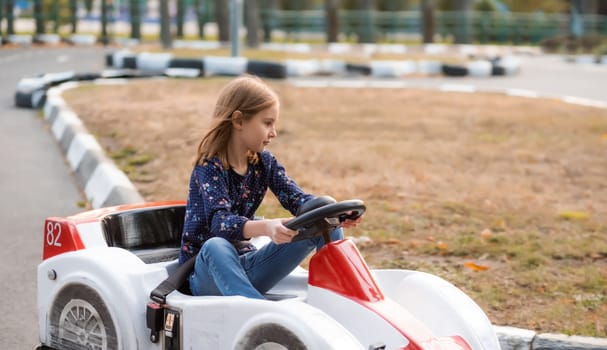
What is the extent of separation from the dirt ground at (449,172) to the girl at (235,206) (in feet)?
3.65

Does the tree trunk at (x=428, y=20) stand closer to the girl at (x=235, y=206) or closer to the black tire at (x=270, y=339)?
the girl at (x=235, y=206)

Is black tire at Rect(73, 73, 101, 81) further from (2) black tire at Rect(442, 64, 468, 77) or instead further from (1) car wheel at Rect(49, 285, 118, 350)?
(1) car wheel at Rect(49, 285, 118, 350)

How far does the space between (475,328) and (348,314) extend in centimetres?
41

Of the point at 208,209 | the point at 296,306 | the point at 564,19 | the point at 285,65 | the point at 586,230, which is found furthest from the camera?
the point at 564,19

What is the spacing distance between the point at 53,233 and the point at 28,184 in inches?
143

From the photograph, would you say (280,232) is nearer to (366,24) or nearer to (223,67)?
(223,67)

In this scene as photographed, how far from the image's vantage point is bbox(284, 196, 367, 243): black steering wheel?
3.19 meters

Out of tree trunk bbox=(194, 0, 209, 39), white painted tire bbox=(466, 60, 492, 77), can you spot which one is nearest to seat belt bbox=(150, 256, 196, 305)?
white painted tire bbox=(466, 60, 492, 77)

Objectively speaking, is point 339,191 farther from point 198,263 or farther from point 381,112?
point 381,112

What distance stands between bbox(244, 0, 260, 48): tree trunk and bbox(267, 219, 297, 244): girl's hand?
2223 cm

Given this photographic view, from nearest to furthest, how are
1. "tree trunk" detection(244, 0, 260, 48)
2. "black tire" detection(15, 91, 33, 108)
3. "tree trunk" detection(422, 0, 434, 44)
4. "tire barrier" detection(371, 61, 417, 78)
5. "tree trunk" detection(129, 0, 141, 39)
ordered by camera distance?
"black tire" detection(15, 91, 33, 108) < "tire barrier" detection(371, 61, 417, 78) < "tree trunk" detection(244, 0, 260, 48) < "tree trunk" detection(129, 0, 141, 39) < "tree trunk" detection(422, 0, 434, 44)

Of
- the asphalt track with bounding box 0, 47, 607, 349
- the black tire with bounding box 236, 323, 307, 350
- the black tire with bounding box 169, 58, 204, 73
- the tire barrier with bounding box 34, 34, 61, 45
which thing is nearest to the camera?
the black tire with bounding box 236, 323, 307, 350

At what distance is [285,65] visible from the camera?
16.6 metres

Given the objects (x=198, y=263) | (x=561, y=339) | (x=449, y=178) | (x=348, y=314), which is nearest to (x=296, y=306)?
(x=348, y=314)
